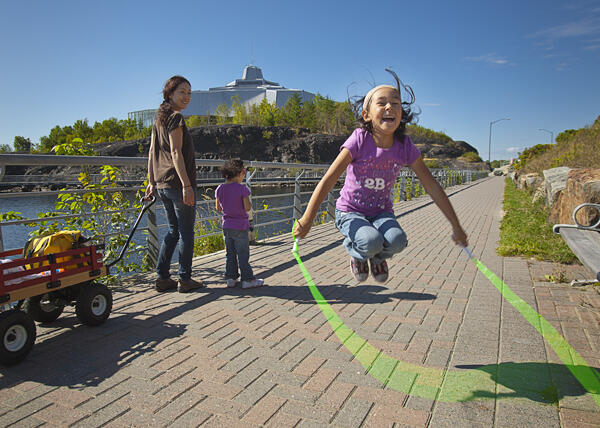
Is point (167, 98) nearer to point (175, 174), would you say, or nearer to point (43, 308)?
point (175, 174)

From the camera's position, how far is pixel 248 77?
188 meters

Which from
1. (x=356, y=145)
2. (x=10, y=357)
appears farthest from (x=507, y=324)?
(x=10, y=357)

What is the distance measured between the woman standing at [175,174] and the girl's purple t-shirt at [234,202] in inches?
16.6

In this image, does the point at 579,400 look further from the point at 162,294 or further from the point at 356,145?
the point at 162,294

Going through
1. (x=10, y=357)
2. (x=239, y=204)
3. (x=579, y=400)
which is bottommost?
(x=579, y=400)

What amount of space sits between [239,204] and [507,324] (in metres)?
3.08

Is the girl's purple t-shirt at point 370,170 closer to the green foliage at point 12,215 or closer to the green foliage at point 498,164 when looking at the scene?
the green foliage at point 12,215

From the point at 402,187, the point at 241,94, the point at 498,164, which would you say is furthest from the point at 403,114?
the point at 241,94

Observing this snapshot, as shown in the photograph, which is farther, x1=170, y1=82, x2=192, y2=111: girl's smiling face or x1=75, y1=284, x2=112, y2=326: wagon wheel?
x1=170, y1=82, x2=192, y2=111: girl's smiling face

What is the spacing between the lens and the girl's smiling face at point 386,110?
285 centimetres

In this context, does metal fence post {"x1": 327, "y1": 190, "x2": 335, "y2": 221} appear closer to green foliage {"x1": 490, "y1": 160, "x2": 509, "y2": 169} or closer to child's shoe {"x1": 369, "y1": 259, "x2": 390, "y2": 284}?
child's shoe {"x1": 369, "y1": 259, "x2": 390, "y2": 284}

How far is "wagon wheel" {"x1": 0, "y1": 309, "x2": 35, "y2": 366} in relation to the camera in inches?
109

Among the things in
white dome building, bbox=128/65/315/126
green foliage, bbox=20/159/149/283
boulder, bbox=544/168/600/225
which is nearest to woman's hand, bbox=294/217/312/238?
green foliage, bbox=20/159/149/283

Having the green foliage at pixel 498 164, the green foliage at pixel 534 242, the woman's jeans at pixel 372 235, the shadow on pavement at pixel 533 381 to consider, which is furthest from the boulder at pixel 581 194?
the green foliage at pixel 498 164
